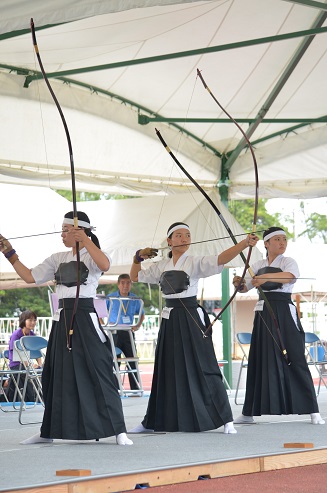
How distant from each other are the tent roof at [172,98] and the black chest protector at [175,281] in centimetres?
165

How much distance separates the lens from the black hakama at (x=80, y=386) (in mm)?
4480

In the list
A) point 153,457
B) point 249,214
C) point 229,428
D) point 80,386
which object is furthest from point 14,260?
point 249,214

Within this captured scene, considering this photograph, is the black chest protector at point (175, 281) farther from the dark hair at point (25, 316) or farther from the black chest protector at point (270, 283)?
the dark hair at point (25, 316)

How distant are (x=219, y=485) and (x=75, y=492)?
0.67 m

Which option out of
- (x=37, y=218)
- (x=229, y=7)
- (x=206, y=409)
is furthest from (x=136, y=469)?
(x=37, y=218)

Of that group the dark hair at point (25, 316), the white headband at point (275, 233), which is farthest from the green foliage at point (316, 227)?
the white headband at point (275, 233)

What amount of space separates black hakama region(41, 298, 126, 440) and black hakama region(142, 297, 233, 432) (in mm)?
671

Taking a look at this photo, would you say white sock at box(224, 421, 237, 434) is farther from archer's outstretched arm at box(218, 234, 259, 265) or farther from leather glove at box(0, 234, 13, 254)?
leather glove at box(0, 234, 13, 254)

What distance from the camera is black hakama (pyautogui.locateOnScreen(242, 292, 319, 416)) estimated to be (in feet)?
18.9

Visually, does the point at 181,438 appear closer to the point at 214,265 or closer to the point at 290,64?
the point at 214,265

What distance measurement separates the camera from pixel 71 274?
15.2 ft

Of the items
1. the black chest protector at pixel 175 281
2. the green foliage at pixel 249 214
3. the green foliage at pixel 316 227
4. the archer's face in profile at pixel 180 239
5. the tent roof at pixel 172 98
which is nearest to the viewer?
the black chest protector at pixel 175 281

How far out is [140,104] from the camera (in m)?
8.03

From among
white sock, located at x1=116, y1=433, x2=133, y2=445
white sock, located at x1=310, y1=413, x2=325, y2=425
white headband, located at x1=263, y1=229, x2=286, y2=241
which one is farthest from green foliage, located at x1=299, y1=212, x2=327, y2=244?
white sock, located at x1=116, y1=433, x2=133, y2=445
